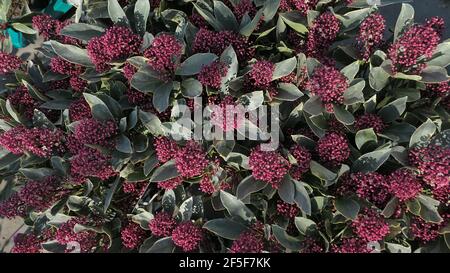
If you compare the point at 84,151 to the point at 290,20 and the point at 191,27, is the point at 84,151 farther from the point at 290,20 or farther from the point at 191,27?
the point at 290,20

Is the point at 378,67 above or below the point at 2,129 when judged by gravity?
above

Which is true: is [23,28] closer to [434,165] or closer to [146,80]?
[146,80]

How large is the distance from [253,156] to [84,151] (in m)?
0.83

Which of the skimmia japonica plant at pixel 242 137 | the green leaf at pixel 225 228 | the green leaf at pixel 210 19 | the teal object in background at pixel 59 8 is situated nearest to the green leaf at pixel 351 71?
the skimmia japonica plant at pixel 242 137

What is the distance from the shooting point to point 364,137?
2.06m

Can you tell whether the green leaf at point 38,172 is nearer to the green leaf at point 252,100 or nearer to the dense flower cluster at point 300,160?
the green leaf at point 252,100

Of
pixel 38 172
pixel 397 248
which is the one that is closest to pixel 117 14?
pixel 38 172

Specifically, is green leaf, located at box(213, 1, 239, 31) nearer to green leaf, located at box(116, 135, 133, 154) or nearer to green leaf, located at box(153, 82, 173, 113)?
green leaf, located at box(153, 82, 173, 113)

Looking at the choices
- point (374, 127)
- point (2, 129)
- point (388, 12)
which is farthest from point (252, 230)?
point (388, 12)

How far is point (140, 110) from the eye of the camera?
2.12 meters

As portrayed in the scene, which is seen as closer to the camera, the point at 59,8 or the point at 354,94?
the point at 354,94

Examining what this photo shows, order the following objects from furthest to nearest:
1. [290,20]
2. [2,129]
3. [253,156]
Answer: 1. [2,129]
2. [290,20]
3. [253,156]

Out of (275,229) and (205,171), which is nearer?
(275,229)

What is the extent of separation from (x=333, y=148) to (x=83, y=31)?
155cm
